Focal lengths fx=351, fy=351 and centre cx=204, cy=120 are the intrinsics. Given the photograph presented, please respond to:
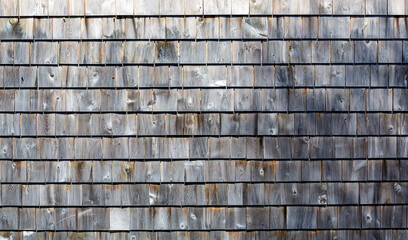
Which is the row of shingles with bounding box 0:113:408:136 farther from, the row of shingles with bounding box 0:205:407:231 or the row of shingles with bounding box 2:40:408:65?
the row of shingles with bounding box 0:205:407:231

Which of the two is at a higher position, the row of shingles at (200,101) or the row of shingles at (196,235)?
the row of shingles at (200,101)

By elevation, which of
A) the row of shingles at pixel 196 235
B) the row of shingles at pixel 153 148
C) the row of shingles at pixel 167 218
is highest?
the row of shingles at pixel 153 148

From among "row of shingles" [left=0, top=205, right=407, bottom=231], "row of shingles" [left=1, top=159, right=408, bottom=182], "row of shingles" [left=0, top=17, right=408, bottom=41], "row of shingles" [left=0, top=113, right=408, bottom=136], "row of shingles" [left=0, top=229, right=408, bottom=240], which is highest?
"row of shingles" [left=0, top=17, right=408, bottom=41]

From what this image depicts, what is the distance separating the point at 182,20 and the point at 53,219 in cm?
199

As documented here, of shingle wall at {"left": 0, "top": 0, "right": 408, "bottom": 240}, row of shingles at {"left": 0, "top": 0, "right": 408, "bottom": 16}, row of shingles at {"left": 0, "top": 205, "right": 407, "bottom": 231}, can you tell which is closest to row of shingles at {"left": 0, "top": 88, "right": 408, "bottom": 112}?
shingle wall at {"left": 0, "top": 0, "right": 408, "bottom": 240}

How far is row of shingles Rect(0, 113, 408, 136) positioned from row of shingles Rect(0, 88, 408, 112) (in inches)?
1.9

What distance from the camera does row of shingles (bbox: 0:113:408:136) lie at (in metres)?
2.93

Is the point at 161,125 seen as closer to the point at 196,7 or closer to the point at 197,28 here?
the point at 197,28

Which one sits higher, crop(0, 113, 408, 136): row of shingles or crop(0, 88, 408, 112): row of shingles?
crop(0, 88, 408, 112): row of shingles

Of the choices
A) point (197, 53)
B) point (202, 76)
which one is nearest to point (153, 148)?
point (202, 76)

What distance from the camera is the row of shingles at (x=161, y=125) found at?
293 centimetres

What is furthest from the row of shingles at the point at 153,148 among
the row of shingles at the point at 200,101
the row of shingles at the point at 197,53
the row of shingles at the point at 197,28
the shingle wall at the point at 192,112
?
the row of shingles at the point at 197,28

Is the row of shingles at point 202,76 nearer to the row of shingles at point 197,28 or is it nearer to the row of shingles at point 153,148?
the row of shingles at point 197,28

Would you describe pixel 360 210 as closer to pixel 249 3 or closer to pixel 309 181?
pixel 309 181
